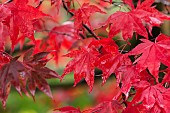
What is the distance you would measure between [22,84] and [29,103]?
6.70 feet

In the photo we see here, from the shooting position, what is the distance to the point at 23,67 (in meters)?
1.08

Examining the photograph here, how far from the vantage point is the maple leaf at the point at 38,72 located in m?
1.11

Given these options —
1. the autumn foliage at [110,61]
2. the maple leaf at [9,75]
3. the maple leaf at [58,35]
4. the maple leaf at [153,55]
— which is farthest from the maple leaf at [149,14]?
the maple leaf at [58,35]

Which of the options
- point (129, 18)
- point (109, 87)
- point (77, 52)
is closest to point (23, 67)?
point (77, 52)

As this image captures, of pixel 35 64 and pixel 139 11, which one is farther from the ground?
pixel 139 11

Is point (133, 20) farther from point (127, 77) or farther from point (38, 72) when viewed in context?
point (38, 72)

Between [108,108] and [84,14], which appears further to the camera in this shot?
[84,14]

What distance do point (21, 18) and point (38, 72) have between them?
0.63 ft

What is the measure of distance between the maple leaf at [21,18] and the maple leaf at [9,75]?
0.36ft

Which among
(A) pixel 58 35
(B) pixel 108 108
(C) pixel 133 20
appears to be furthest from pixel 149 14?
(A) pixel 58 35

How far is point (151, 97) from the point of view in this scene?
0.92m

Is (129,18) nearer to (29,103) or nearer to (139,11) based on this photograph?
(139,11)

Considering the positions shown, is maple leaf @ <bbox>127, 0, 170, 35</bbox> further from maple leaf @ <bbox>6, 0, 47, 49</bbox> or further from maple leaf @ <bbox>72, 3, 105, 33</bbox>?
maple leaf @ <bbox>6, 0, 47, 49</bbox>

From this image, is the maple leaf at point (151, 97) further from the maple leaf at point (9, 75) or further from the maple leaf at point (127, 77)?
the maple leaf at point (9, 75)
